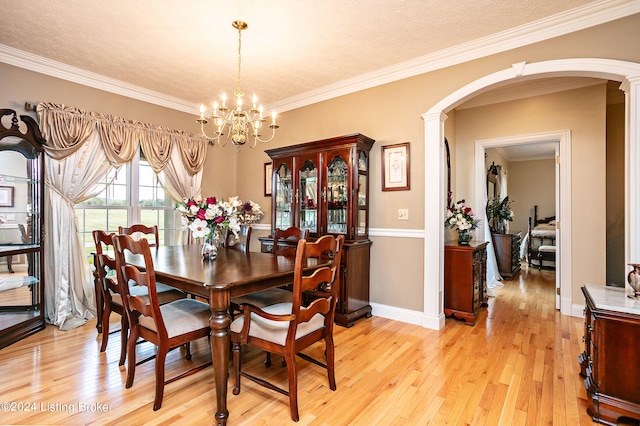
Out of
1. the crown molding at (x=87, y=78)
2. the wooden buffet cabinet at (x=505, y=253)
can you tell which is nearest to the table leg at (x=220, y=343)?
the crown molding at (x=87, y=78)

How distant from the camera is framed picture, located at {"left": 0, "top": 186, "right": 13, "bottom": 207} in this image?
2906mm

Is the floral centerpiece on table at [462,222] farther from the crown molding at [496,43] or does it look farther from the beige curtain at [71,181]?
the beige curtain at [71,181]

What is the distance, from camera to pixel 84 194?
3.53 metres

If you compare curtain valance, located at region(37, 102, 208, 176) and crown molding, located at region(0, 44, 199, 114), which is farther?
curtain valance, located at region(37, 102, 208, 176)

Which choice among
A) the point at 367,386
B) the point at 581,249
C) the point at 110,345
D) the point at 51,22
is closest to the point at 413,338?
the point at 367,386

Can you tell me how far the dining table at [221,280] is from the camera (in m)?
1.73

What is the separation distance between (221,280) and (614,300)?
2.37 m

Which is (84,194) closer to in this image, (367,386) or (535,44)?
(367,386)

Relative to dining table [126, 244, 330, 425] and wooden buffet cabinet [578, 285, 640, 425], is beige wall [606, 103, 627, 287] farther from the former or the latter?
dining table [126, 244, 330, 425]

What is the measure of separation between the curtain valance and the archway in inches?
125

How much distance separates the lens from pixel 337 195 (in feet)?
11.7

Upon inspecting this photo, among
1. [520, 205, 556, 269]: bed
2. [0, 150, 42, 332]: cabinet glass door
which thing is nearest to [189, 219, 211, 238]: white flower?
[0, 150, 42, 332]: cabinet glass door

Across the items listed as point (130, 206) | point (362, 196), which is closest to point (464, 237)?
point (362, 196)

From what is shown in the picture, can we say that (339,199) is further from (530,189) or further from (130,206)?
(530,189)
